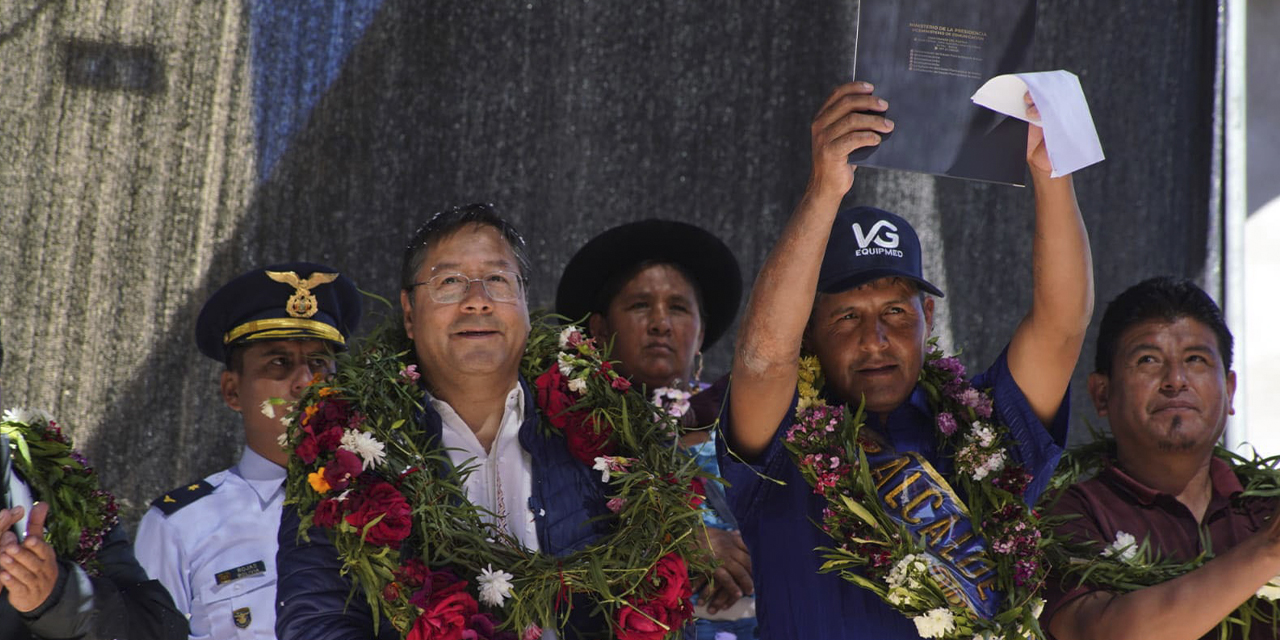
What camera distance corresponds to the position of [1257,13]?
552 cm

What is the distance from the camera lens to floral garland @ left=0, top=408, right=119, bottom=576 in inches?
106

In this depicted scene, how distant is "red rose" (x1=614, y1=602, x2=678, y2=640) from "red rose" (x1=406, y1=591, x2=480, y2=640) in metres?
0.29

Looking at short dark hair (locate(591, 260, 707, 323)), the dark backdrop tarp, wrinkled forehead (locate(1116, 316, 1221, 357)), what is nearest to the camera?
wrinkled forehead (locate(1116, 316, 1221, 357))

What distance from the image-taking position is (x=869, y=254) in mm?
2703

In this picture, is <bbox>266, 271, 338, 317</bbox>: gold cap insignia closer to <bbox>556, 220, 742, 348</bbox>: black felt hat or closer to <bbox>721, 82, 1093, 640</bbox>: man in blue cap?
<bbox>556, 220, 742, 348</bbox>: black felt hat

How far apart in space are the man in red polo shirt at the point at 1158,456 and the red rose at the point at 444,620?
4.18 feet

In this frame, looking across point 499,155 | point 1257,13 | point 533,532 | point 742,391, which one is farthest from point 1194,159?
point 533,532

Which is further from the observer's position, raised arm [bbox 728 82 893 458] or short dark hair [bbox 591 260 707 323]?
short dark hair [bbox 591 260 707 323]

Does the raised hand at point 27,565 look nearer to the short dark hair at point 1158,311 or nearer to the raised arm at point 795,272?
the raised arm at point 795,272

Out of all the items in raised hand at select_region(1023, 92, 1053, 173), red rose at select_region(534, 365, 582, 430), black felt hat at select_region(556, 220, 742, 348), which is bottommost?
red rose at select_region(534, 365, 582, 430)

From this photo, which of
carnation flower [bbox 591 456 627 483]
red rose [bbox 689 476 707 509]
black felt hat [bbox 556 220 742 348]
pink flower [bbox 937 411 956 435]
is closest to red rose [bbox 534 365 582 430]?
carnation flower [bbox 591 456 627 483]

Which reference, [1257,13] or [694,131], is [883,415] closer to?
[694,131]

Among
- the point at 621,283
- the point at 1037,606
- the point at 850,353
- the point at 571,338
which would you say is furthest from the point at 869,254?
the point at 621,283

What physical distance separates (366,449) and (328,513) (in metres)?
0.14
